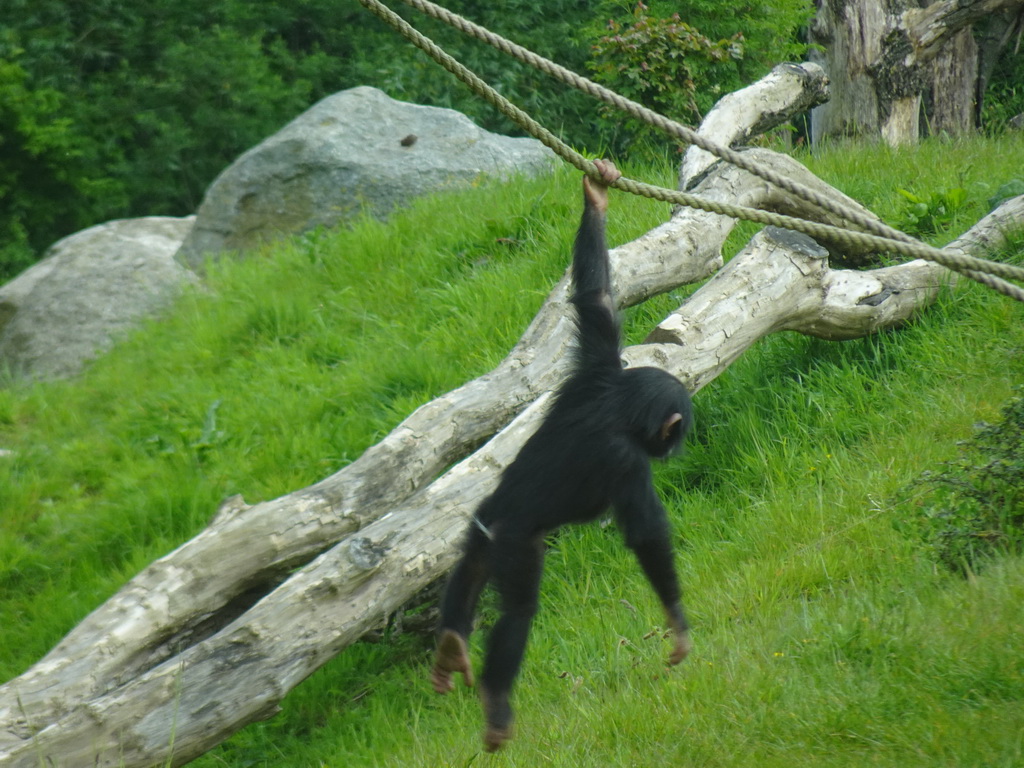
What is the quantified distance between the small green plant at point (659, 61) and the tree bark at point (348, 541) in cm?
368

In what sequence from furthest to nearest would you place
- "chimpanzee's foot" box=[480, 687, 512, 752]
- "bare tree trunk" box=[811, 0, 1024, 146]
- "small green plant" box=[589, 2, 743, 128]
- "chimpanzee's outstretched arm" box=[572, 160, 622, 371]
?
"small green plant" box=[589, 2, 743, 128]
"bare tree trunk" box=[811, 0, 1024, 146]
"chimpanzee's outstretched arm" box=[572, 160, 622, 371]
"chimpanzee's foot" box=[480, 687, 512, 752]

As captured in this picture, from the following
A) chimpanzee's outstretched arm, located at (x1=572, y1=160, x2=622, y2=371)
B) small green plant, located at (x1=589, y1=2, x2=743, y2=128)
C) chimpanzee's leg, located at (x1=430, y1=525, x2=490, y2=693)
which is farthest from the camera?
small green plant, located at (x1=589, y1=2, x2=743, y2=128)

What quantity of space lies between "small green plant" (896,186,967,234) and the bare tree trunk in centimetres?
237

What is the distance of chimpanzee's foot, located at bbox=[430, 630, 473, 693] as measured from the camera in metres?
3.46

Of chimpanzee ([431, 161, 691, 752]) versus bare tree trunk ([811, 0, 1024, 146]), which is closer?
chimpanzee ([431, 161, 691, 752])

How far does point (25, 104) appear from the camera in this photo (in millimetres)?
15242

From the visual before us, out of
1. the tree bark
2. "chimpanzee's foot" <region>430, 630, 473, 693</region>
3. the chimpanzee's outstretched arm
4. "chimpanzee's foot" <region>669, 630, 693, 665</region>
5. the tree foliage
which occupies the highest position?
the chimpanzee's outstretched arm

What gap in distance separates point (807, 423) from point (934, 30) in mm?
5167

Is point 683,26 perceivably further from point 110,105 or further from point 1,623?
point 110,105

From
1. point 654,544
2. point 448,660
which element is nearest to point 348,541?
point 448,660

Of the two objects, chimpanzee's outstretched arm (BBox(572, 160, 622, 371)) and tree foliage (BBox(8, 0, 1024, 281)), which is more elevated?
chimpanzee's outstretched arm (BBox(572, 160, 622, 371))

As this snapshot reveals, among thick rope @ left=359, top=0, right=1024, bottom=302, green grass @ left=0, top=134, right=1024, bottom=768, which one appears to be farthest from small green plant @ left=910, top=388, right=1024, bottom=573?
thick rope @ left=359, top=0, right=1024, bottom=302

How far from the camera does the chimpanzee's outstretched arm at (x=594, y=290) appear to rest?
12.4ft

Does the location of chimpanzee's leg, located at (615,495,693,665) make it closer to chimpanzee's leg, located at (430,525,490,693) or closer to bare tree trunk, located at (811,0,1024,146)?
chimpanzee's leg, located at (430,525,490,693)
